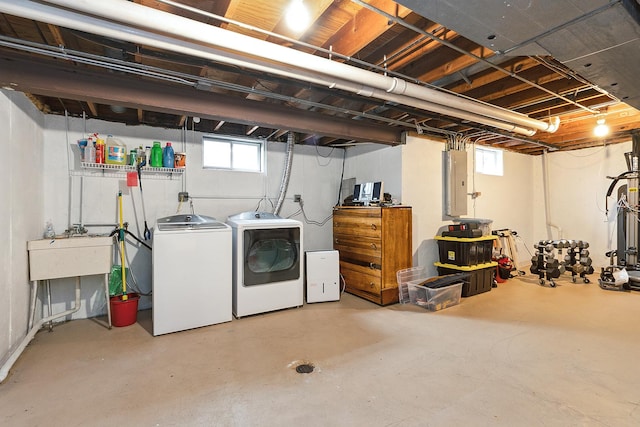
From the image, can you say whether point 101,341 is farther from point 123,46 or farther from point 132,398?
point 123,46

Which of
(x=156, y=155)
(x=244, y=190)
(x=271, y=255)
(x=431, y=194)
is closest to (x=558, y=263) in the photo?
(x=431, y=194)

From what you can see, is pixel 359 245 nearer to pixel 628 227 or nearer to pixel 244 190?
pixel 244 190

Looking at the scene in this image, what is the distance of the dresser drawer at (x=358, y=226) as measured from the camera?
3.80m

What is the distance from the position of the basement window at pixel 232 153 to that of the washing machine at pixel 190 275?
1195mm

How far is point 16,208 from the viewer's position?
247 cm

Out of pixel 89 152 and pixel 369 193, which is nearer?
pixel 89 152

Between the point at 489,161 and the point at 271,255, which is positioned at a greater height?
the point at 489,161

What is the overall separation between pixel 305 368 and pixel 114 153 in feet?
10.1

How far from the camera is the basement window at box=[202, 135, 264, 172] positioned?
4117 mm

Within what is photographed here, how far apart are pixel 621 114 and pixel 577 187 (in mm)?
2430

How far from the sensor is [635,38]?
1.62 m

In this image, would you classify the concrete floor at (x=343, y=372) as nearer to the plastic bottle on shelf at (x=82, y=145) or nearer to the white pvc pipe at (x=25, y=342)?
the white pvc pipe at (x=25, y=342)

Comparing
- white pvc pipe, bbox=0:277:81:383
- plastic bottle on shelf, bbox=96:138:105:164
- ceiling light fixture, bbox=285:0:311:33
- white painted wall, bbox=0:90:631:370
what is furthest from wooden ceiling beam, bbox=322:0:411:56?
white pvc pipe, bbox=0:277:81:383

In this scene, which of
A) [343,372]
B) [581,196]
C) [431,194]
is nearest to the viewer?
[343,372]
